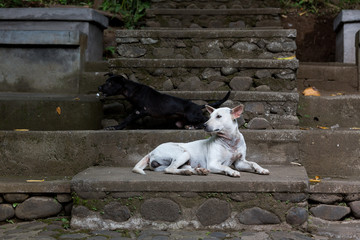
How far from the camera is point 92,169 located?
4934 millimetres

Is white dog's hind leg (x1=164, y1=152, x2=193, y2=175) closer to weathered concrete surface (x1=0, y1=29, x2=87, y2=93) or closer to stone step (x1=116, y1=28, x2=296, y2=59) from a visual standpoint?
stone step (x1=116, y1=28, x2=296, y2=59)

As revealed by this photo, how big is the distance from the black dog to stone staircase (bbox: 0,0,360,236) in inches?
13.3

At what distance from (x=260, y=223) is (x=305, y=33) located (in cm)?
586

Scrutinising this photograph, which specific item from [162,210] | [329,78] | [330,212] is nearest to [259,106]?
[330,212]

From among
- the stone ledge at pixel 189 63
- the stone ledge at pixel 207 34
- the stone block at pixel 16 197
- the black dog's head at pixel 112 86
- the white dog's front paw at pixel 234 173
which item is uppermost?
the stone ledge at pixel 207 34

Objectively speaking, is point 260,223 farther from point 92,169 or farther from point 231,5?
point 231,5

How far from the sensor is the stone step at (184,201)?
4164mm

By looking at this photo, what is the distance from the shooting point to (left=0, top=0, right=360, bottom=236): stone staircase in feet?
13.8

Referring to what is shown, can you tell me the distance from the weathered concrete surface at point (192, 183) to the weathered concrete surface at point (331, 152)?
2.69ft

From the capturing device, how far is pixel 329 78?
7125mm

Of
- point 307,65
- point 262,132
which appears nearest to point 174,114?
point 262,132

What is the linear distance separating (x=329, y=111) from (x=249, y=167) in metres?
1.97

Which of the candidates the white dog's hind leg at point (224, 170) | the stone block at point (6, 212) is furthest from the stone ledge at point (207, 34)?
the stone block at point (6, 212)

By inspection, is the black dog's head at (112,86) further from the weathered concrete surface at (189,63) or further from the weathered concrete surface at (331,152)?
the weathered concrete surface at (331,152)
